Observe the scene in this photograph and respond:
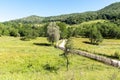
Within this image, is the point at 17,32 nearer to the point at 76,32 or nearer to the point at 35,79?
the point at 76,32

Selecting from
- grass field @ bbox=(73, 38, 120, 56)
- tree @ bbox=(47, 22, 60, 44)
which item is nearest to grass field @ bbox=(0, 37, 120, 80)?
grass field @ bbox=(73, 38, 120, 56)

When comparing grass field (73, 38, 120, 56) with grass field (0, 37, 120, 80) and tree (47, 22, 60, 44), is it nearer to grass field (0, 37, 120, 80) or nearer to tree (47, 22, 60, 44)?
tree (47, 22, 60, 44)

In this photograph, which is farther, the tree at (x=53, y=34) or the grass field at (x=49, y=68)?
the tree at (x=53, y=34)

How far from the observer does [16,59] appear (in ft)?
189

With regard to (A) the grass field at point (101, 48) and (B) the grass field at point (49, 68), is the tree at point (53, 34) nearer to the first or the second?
(A) the grass field at point (101, 48)

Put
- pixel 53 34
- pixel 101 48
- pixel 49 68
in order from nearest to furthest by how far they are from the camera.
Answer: pixel 49 68 → pixel 101 48 → pixel 53 34

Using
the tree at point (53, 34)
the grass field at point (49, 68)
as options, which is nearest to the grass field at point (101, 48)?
the tree at point (53, 34)

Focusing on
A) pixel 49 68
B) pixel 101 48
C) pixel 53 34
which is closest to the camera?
pixel 49 68

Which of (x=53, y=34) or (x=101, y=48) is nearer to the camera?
(x=101, y=48)

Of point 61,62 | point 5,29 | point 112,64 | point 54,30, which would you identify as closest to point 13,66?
point 61,62

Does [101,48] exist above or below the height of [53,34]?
below

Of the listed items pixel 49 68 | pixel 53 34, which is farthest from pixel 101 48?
pixel 49 68

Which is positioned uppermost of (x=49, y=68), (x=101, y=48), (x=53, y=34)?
(x=53, y=34)

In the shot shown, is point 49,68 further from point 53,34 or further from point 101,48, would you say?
point 53,34
